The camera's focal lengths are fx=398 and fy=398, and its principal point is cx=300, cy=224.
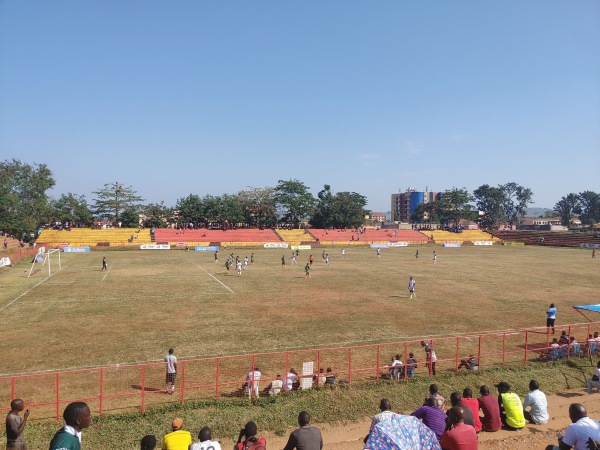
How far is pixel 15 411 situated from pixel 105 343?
10.8 m

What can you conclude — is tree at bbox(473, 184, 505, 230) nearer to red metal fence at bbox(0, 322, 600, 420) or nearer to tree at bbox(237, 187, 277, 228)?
tree at bbox(237, 187, 277, 228)

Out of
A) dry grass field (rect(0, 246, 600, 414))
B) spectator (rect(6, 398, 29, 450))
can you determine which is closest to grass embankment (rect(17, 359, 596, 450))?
spectator (rect(6, 398, 29, 450))

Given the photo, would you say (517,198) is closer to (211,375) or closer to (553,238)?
(553,238)

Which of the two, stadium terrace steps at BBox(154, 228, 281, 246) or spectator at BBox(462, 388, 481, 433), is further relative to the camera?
stadium terrace steps at BBox(154, 228, 281, 246)

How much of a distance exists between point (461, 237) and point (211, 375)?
9434cm

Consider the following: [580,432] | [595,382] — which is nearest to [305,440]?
[580,432]

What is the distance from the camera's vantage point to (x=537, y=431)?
10.3 metres

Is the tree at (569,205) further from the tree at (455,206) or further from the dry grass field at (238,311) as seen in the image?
the dry grass field at (238,311)

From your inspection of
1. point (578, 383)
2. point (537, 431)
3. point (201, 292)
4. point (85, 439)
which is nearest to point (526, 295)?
point (578, 383)

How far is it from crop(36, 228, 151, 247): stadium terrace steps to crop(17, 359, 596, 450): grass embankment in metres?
65.0

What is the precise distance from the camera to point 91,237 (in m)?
74.2

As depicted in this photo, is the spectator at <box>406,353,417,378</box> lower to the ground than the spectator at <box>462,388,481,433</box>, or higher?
lower

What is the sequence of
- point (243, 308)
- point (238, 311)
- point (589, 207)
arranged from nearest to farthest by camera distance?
point (238, 311), point (243, 308), point (589, 207)

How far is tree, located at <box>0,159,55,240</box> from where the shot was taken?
7638cm
